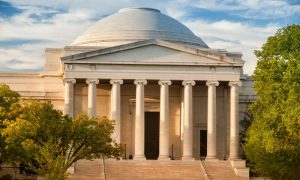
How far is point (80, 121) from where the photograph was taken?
197 feet

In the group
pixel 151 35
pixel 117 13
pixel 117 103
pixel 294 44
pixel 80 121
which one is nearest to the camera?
pixel 80 121

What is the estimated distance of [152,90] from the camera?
88.2 metres

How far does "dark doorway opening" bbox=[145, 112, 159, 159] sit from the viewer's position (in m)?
90.2

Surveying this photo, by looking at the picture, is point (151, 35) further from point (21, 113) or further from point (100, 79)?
point (21, 113)

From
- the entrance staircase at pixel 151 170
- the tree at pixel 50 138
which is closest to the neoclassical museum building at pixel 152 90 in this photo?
the entrance staircase at pixel 151 170

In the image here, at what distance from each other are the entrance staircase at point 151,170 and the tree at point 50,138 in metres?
13.7

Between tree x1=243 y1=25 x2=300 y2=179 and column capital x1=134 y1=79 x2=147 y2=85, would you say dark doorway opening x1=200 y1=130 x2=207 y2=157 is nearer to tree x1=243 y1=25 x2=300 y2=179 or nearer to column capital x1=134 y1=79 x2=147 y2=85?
column capital x1=134 y1=79 x2=147 y2=85

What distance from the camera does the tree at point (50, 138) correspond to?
190ft

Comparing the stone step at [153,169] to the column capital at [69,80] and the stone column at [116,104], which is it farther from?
the column capital at [69,80]

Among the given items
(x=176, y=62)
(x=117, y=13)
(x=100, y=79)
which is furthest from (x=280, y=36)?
(x=117, y=13)

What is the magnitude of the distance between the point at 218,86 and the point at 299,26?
75.7 ft

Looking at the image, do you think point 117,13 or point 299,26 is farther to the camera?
point 117,13

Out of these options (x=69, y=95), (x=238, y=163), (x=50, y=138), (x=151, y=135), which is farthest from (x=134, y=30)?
(x=50, y=138)

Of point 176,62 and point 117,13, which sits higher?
point 117,13
